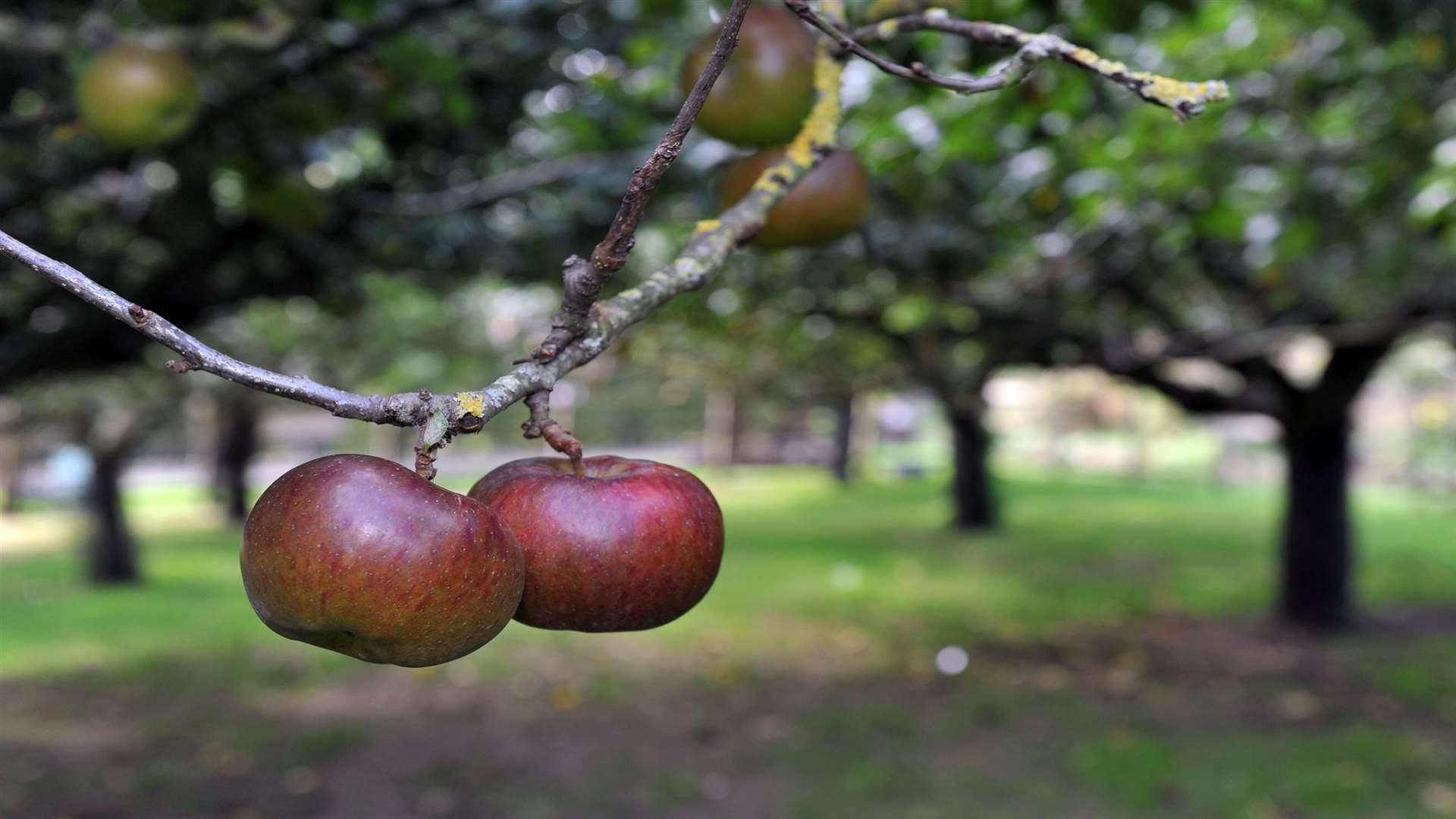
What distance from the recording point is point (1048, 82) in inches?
126

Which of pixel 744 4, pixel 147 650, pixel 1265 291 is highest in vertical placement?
pixel 1265 291

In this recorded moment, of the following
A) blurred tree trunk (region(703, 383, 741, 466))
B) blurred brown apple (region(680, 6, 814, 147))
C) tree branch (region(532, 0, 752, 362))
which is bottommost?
blurred tree trunk (region(703, 383, 741, 466))

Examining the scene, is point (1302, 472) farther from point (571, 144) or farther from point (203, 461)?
point (203, 461)

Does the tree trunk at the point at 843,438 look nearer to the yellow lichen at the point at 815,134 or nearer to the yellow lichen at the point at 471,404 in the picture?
the yellow lichen at the point at 815,134

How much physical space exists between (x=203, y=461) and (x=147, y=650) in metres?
16.9

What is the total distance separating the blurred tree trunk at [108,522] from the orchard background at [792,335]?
2.0 inches

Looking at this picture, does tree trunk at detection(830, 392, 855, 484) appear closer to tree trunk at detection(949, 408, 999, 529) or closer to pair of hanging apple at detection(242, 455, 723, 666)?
tree trunk at detection(949, 408, 999, 529)

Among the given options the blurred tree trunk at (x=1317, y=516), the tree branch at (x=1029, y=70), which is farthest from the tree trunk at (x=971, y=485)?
the tree branch at (x=1029, y=70)

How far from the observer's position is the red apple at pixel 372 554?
880 millimetres

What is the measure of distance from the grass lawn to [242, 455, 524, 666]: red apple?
4.94m

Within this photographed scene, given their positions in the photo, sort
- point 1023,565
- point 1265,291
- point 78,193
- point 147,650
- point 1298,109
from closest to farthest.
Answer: point 1298,109
point 78,193
point 1265,291
point 147,650
point 1023,565

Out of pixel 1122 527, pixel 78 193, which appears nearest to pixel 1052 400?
pixel 1122 527

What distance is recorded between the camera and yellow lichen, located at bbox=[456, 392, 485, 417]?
819mm

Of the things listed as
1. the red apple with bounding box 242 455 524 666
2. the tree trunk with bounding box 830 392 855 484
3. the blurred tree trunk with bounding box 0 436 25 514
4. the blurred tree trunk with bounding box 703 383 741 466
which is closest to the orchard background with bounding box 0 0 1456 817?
the red apple with bounding box 242 455 524 666
